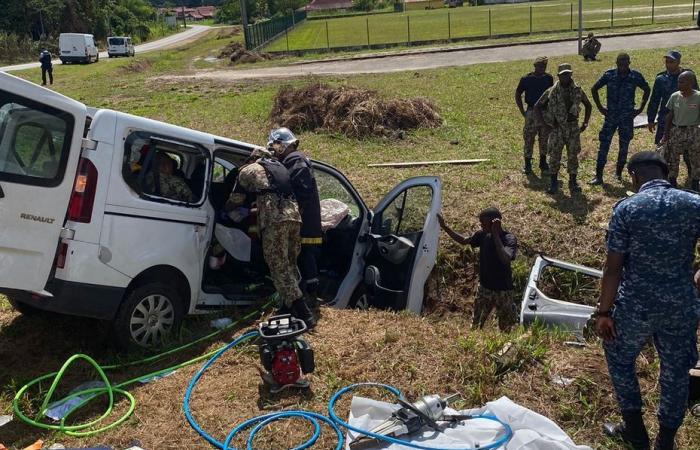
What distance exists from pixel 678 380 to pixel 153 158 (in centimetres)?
389

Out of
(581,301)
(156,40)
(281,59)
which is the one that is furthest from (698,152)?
(156,40)

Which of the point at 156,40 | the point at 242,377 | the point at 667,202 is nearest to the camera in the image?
the point at 667,202

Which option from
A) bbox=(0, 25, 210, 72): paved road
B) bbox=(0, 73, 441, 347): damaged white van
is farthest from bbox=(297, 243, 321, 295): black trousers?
bbox=(0, 25, 210, 72): paved road

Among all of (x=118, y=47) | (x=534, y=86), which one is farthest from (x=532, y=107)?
(x=118, y=47)

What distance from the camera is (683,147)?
27.4 ft

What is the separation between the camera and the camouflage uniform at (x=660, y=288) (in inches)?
135

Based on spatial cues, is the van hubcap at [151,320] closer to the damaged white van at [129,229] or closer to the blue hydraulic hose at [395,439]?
the damaged white van at [129,229]

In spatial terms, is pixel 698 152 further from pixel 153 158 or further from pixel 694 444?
pixel 153 158

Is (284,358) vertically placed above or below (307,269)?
below

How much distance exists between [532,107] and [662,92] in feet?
5.78

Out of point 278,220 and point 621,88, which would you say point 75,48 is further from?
point 278,220

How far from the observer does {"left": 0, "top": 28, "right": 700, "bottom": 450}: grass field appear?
4.17 metres

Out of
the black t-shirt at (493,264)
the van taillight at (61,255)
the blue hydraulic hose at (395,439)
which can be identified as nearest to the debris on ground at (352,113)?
the black t-shirt at (493,264)

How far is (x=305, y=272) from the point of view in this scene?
588 cm
